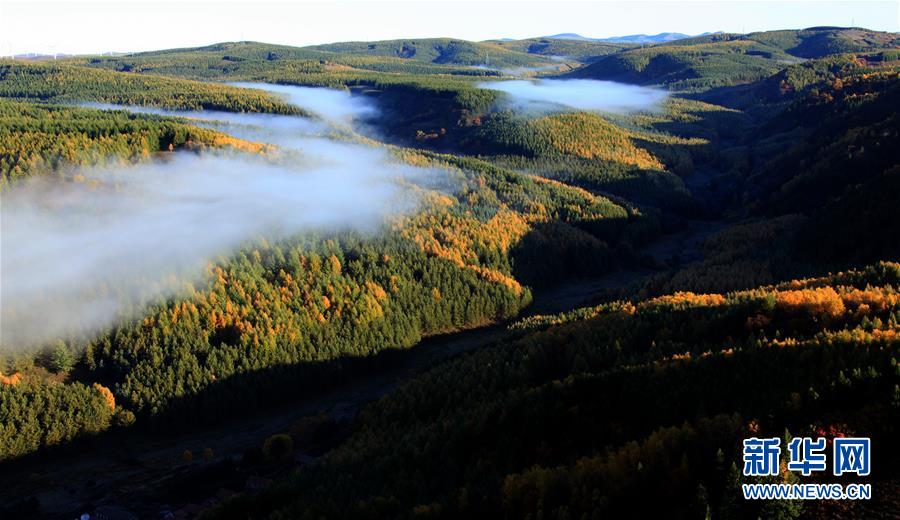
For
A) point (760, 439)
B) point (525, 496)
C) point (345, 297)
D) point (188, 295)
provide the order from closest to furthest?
point (760, 439) → point (525, 496) → point (188, 295) → point (345, 297)

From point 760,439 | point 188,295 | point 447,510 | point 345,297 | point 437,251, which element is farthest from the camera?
point 437,251

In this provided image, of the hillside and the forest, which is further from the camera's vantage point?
the forest

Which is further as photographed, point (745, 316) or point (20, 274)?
point (20, 274)

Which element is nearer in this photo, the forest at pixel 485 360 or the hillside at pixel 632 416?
the hillside at pixel 632 416

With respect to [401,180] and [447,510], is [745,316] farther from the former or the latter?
[401,180]

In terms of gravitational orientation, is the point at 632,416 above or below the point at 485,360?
above

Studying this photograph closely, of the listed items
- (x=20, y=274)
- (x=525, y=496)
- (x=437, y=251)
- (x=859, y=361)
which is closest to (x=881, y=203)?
(x=437, y=251)

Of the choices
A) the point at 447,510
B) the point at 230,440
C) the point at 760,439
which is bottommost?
the point at 230,440

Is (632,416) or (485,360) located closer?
(632,416)
